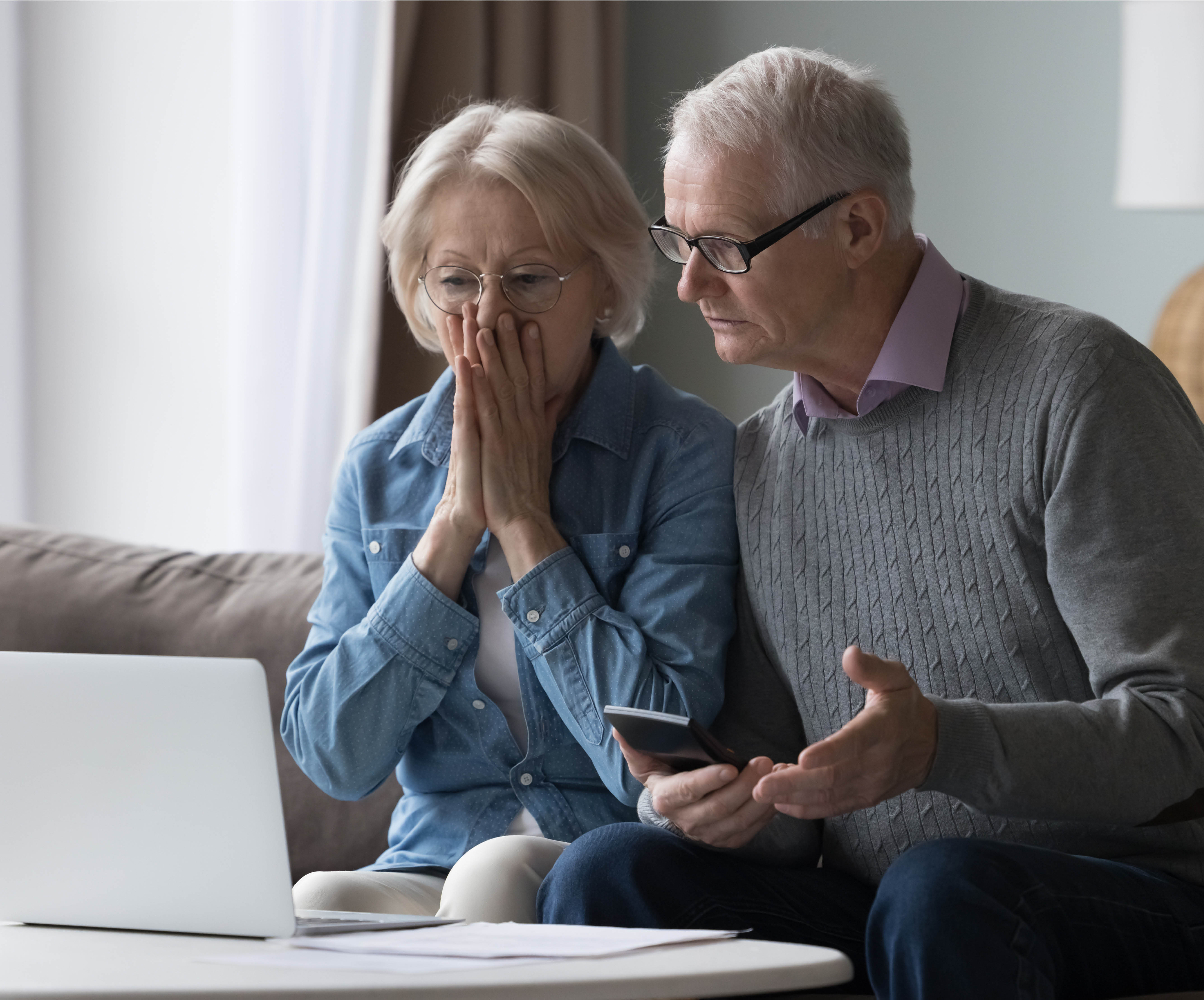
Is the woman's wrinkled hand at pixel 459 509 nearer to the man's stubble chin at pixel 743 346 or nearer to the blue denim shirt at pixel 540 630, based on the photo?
the blue denim shirt at pixel 540 630

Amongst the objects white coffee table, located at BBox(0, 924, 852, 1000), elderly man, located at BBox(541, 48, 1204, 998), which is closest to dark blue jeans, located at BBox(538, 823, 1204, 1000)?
elderly man, located at BBox(541, 48, 1204, 998)

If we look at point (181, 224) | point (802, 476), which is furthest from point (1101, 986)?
point (181, 224)

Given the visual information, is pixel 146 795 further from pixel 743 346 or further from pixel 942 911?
pixel 743 346

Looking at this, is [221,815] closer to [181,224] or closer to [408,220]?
[408,220]

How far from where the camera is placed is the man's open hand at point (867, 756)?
3.31 feet

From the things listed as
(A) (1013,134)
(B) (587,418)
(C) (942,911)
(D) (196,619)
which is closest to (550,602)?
(B) (587,418)

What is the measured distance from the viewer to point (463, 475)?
1.52 meters

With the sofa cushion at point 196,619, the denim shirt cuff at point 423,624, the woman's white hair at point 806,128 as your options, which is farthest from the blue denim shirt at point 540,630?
the woman's white hair at point 806,128

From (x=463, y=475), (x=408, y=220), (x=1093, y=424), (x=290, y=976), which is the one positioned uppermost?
(x=408, y=220)

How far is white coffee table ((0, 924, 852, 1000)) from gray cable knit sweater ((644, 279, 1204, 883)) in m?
0.35

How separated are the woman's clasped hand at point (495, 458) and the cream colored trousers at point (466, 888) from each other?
0.98 ft

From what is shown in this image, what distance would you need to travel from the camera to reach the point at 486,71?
9.26 ft

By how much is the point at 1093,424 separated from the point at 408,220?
823mm

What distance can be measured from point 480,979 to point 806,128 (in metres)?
0.91
